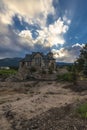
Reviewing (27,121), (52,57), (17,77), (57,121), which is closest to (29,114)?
(27,121)

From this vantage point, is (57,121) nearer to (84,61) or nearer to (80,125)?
(80,125)

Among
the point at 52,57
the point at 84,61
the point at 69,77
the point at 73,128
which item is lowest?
the point at 73,128

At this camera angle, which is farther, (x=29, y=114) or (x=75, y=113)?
(x=29, y=114)

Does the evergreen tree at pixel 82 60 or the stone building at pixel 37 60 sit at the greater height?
the stone building at pixel 37 60

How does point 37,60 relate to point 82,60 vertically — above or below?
above

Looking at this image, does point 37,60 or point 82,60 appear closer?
point 82,60

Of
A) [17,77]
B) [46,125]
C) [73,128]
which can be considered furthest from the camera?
[17,77]

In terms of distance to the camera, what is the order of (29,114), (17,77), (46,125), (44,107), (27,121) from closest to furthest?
(46,125) → (27,121) → (29,114) → (44,107) → (17,77)

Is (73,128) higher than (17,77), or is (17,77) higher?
(17,77)

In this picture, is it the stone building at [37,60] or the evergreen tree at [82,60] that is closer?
the evergreen tree at [82,60]

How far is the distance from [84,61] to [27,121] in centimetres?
3937

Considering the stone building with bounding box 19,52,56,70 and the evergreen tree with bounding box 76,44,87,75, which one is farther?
the stone building with bounding box 19,52,56,70

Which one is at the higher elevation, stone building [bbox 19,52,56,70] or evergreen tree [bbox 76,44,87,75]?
stone building [bbox 19,52,56,70]

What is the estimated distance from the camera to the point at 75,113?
2345cm
